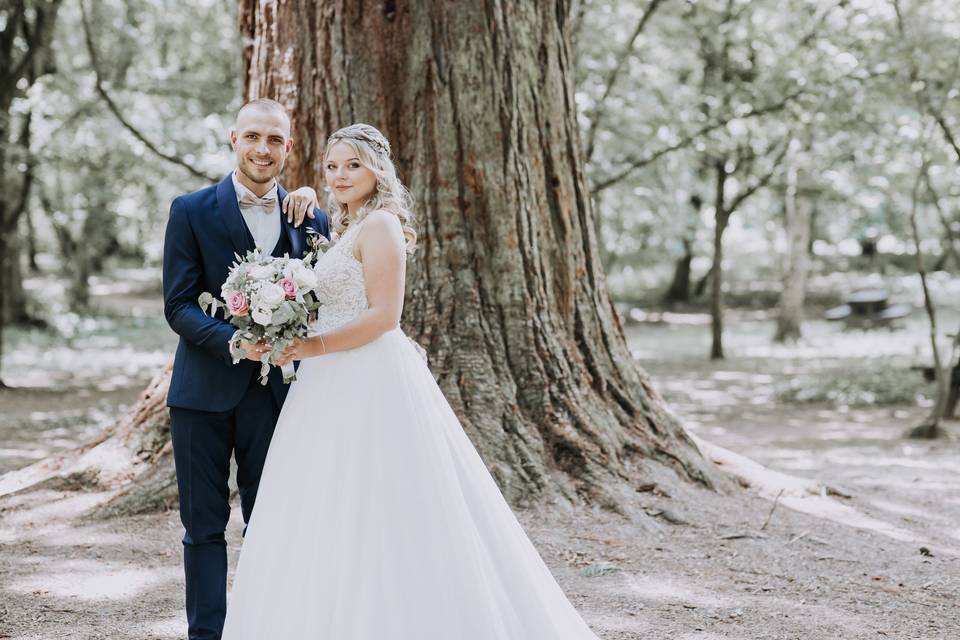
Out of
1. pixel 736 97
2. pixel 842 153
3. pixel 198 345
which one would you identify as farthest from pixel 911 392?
pixel 198 345

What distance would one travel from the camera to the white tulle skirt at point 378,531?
322 cm

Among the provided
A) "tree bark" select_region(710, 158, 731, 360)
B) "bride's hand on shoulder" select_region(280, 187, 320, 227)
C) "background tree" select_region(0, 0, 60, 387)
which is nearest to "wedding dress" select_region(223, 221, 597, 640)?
"bride's hand on shoulder" select_region(280, 187, 320, 227)

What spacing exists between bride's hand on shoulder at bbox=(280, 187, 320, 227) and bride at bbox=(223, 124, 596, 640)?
0.15m

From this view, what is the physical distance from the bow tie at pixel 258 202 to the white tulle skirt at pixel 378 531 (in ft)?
2.11

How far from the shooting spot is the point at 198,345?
3.42 metres

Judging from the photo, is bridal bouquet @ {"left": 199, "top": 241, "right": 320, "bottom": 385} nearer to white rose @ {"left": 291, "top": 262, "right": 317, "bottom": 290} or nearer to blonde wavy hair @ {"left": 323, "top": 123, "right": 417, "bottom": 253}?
white rose @ {"left": 291, "top": 262, "right": 317, "bottom": 290}

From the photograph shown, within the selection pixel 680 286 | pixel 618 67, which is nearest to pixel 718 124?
pixel 618 67

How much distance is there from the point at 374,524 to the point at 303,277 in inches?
35.1

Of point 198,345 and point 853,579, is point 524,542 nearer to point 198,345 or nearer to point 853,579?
point 198,345

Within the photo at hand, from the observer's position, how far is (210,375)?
11.5ft

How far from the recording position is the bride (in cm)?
323

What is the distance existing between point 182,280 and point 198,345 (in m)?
0.26

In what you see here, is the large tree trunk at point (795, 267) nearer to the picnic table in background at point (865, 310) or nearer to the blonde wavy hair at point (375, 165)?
the picnic table in background at point (865, 310)

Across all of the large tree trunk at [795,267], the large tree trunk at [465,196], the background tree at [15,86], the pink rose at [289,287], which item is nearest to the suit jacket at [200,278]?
the pink rose at [289,287]
